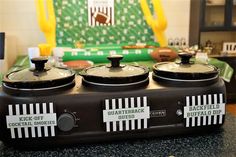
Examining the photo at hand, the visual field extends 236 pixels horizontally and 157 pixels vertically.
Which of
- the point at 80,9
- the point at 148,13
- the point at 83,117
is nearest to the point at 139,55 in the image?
the point at 148,13

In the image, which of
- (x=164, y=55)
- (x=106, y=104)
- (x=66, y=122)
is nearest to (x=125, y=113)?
(x=106, y=104)

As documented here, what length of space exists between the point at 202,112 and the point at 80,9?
2795mm

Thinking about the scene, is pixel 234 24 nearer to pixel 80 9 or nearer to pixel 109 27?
pixel 109 27

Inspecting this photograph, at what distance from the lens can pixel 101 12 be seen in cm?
346

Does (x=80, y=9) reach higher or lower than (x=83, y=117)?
higher

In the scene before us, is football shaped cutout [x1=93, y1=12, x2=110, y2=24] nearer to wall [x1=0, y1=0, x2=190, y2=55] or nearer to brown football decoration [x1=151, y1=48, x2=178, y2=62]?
wall [x1=0, y1=0, x2=190, y2=55]

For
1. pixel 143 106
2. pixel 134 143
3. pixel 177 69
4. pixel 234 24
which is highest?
pixel 234 24

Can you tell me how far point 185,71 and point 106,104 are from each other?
28cm

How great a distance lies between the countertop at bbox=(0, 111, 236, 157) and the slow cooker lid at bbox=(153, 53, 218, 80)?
200mm

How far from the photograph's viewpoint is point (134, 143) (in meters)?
0.86

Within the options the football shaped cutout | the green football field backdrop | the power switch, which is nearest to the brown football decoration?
the green football field backdrop

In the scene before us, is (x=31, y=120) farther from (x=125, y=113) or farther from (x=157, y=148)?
(x=157, y=148)

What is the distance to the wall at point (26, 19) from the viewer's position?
11.3 ft

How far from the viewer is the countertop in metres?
0.80
